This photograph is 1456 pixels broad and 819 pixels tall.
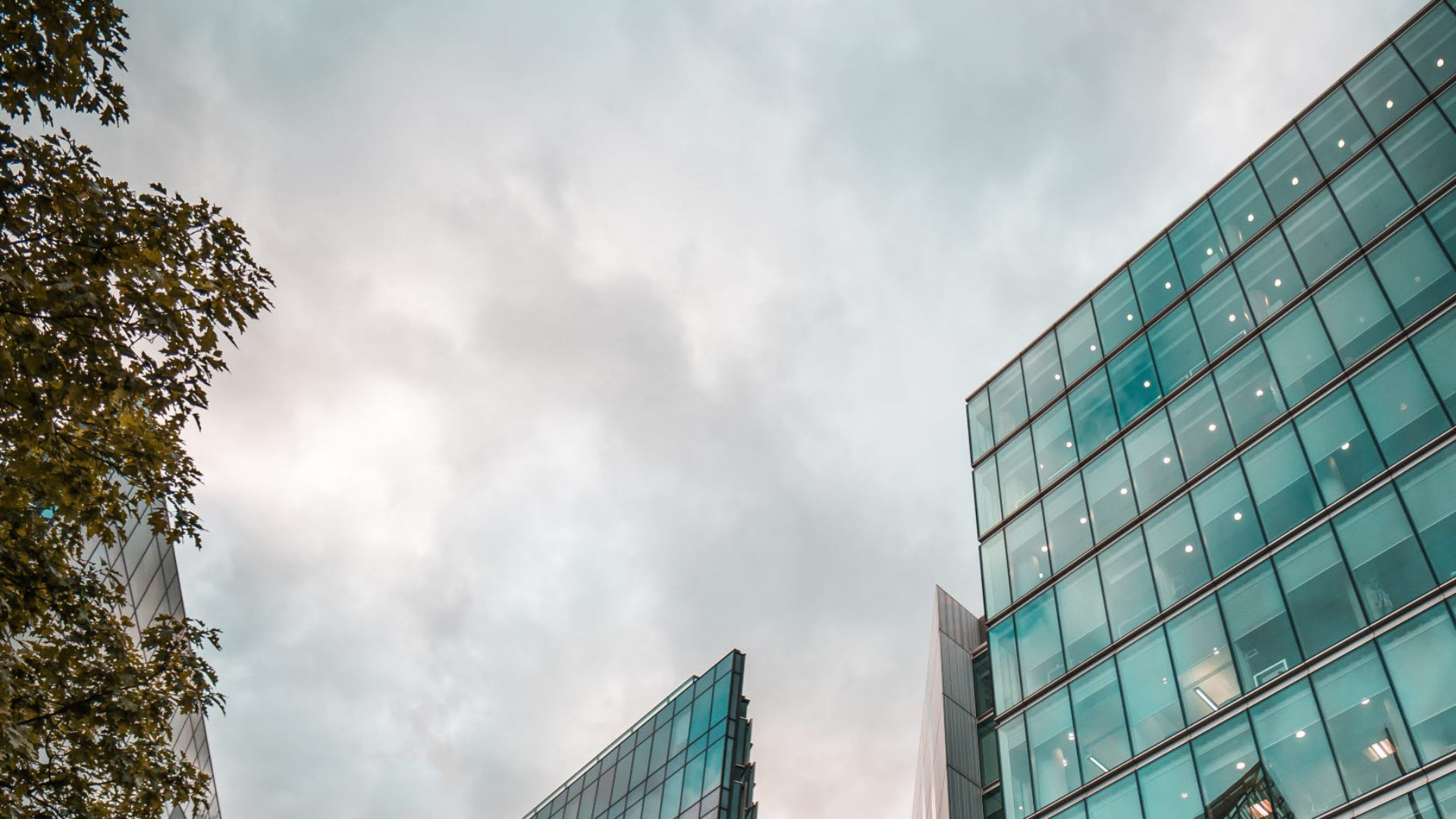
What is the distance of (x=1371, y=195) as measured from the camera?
2986cm

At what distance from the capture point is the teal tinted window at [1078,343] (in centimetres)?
3750

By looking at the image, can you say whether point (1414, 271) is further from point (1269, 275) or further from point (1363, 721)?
point (1363, 721)

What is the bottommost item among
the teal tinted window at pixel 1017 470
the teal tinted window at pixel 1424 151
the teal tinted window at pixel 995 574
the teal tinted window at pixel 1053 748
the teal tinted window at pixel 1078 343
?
the teal tinted window at pixel 1053 748

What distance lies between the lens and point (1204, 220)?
36188 millimetres

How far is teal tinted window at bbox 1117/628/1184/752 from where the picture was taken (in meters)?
25.7

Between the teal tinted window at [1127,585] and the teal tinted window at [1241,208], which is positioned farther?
the teal tinted window at [1241,208]

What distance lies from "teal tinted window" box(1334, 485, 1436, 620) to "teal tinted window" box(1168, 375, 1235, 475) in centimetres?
525

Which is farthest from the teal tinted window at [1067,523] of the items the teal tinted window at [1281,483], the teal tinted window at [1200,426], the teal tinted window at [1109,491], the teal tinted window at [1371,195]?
the teal tinted window at [1371,195]

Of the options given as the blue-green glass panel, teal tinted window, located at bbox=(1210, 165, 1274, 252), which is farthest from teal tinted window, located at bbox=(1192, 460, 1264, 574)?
teal tinted window, located at bbox=(1210, 165, 1274, 252)

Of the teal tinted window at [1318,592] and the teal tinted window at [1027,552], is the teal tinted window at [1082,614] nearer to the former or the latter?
the teal tinted window at [1027,552]

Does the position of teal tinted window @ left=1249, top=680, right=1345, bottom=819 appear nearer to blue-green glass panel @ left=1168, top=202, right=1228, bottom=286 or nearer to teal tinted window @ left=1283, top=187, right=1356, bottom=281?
teal tinted window @ left=1283, top=187, right=1356, bottom=281

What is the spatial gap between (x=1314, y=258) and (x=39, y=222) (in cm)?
3314

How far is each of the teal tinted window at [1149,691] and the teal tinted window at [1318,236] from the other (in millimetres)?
12854

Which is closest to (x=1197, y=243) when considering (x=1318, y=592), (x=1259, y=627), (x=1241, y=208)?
(x=1241, y=208)
